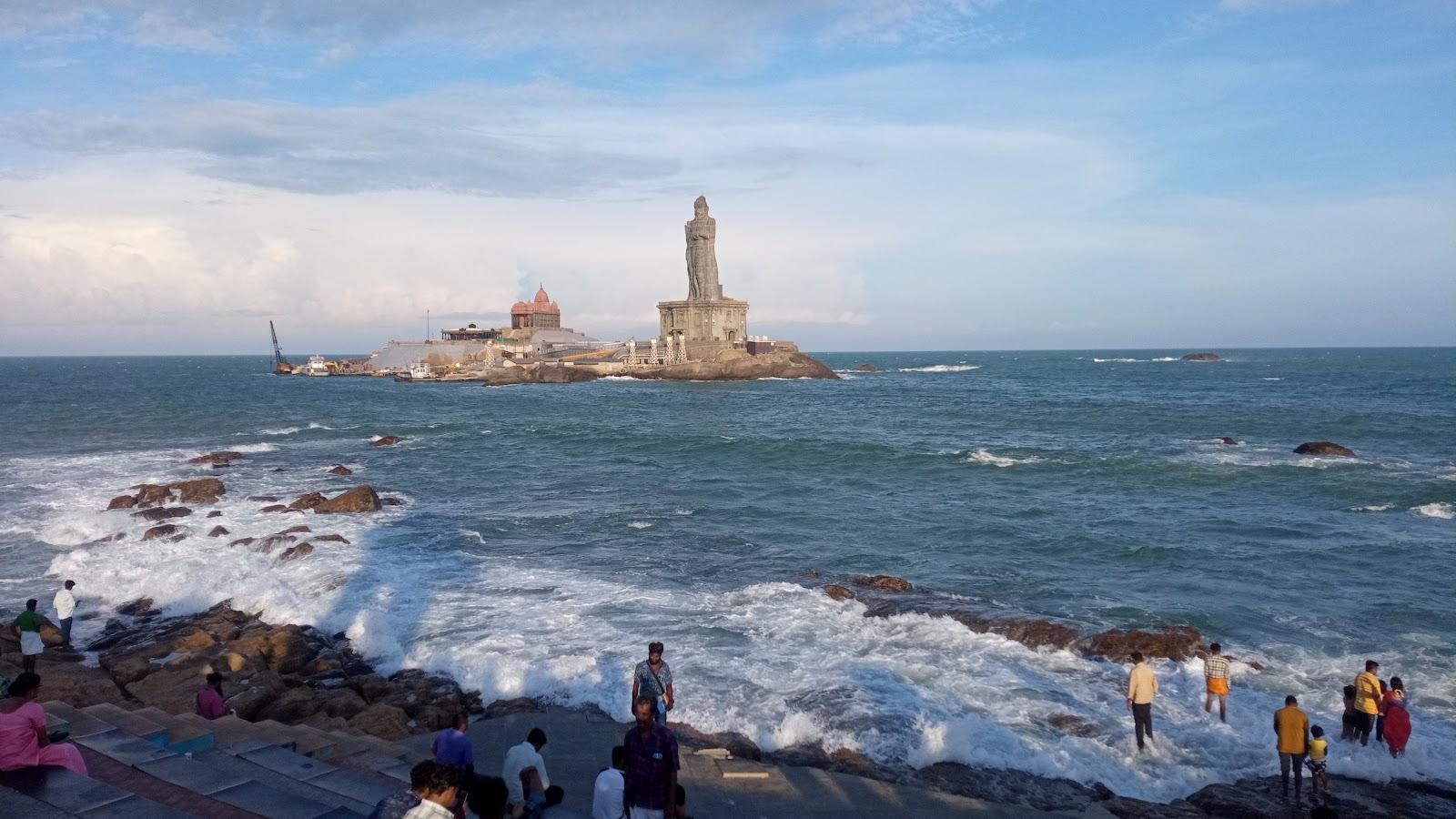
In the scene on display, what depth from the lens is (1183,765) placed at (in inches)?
402

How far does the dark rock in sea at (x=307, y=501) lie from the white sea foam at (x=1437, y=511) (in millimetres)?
30872

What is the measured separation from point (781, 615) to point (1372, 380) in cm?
9670

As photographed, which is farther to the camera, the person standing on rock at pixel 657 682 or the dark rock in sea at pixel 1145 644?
the dark rock in sea at pixel 1145 644

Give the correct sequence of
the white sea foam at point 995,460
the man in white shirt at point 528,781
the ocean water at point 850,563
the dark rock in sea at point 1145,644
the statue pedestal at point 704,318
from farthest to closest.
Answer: the statue pedestal at point 704,318
the white sea foam at point 995,460
the dark rock in sea at point 1145,644
the ocean water at point 850,563
the man in white shirt at point 528,781

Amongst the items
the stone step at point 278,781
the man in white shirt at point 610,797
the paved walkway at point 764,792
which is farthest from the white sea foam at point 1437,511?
the stone step at point 278,781

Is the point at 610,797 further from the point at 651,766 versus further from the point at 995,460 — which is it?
the point at 995,460

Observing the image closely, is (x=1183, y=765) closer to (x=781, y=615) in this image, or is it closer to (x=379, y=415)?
(x=781, y=615)

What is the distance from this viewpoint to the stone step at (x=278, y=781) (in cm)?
697

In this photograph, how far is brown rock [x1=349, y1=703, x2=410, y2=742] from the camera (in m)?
10.6

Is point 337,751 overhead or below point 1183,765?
overhead

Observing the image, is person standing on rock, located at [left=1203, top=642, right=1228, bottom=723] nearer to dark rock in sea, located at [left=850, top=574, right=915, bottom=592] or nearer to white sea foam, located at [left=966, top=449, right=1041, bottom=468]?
dark rock in sea, located at [left=850, top=574, right=915, bottom=592]

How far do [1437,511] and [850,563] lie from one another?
1754cm

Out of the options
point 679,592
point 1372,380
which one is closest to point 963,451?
point 679,592

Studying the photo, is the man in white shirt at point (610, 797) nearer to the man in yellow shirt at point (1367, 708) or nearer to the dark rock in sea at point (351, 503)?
the man in yellow shirt at point (1367, 708)
